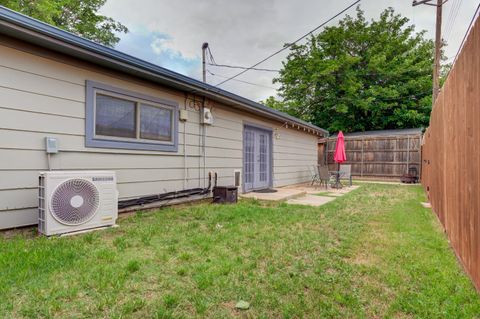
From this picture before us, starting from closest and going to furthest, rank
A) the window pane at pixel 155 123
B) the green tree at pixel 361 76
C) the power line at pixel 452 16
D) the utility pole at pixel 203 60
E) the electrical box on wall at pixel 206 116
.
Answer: the window pane at pixel 155 123, the electrical box on wall at pixel 206 116, the power line at pixel 452 16, the utility pole at pixel 203 60, the green tree at pixel 361 76

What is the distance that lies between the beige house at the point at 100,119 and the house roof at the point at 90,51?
0.04ft

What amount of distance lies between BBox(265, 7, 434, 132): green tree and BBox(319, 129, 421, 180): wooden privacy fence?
4.90m

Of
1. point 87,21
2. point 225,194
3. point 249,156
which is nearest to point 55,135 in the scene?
point 225,194

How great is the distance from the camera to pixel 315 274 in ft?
7.73

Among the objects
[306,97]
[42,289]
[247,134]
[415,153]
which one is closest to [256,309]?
[42,289]

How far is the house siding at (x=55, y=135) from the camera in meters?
3.17

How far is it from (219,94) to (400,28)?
19.3 meters

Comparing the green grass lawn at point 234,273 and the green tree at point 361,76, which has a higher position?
the green tree at point 361,76

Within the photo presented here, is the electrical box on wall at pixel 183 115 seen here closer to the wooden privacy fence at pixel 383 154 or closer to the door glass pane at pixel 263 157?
the door glass pane at pixel 263 157

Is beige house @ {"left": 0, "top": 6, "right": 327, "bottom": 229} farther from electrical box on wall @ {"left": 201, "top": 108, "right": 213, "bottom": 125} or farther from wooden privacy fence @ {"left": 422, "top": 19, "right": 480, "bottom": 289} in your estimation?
wooden privacy fence @ {"left": 422, "top": 19, "right": 480, "bottom": 289}

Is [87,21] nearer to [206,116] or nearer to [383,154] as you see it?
[206,116]

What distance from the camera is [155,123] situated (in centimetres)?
488

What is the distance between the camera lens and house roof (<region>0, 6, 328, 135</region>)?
2961 millimetres

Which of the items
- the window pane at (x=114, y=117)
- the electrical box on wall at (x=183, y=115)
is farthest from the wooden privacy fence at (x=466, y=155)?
the window pane at (x=114, y=117)
